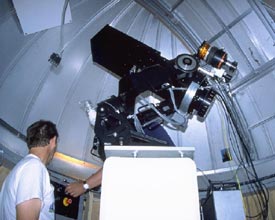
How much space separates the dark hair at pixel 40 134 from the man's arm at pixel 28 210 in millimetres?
537

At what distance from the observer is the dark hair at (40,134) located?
191 cm

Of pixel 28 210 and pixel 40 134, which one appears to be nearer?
pixel 28 210

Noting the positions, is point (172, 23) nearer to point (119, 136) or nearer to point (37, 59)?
point (37, 59)

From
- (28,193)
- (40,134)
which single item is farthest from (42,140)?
(28,193)

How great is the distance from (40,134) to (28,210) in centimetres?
65

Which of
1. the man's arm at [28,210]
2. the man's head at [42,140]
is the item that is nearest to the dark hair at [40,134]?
the man's head at [42,140]

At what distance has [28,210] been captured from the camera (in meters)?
1.42

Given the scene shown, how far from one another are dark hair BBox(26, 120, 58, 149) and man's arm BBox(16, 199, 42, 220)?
54 centimetres

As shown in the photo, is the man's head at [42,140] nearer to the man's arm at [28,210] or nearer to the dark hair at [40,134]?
the dark hair at [40,134]

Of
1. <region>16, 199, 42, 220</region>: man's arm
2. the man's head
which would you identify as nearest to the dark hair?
the man's head

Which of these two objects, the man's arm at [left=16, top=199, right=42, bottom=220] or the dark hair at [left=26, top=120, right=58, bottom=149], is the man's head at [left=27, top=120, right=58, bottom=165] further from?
the man's arm at [left=16, top=199, right=42, bottom=220]

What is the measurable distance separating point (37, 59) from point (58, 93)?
523 mm

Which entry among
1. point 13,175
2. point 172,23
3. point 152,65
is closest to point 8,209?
point 13,175

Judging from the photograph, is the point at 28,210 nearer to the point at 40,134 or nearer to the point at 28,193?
the point at 28,193
